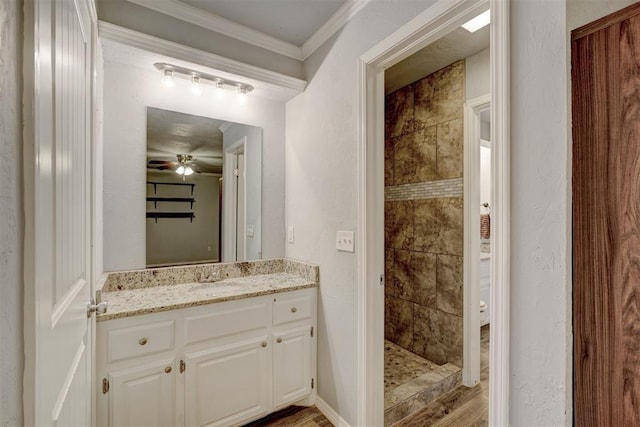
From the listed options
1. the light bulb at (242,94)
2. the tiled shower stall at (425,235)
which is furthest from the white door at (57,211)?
the tiled shower stall at (425,235)

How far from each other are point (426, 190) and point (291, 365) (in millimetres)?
1752

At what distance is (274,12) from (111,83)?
3.56ft

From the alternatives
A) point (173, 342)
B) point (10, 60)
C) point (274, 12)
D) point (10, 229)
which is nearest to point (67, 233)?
point (10, 229)

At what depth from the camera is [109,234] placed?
1.84 meters

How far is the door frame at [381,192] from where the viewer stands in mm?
1043

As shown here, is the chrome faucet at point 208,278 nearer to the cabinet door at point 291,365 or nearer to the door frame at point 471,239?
the cabinet door at point 291,365

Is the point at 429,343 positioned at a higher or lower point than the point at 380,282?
lower

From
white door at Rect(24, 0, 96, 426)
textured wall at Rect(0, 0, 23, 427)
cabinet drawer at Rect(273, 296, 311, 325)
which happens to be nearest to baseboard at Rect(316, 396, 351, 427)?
cabinet drawer at Rect(273, 296, 311, 325)

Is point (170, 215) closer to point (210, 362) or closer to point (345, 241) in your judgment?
point (210, 362)

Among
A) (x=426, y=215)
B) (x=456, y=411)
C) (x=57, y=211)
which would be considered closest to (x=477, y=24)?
(x=426, y=215)

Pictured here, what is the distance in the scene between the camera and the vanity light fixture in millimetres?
1875

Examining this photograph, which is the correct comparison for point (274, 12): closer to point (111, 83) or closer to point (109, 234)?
point (111, 83)

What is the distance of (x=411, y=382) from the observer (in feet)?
7.22

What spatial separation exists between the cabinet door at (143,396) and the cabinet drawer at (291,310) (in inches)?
24.9
